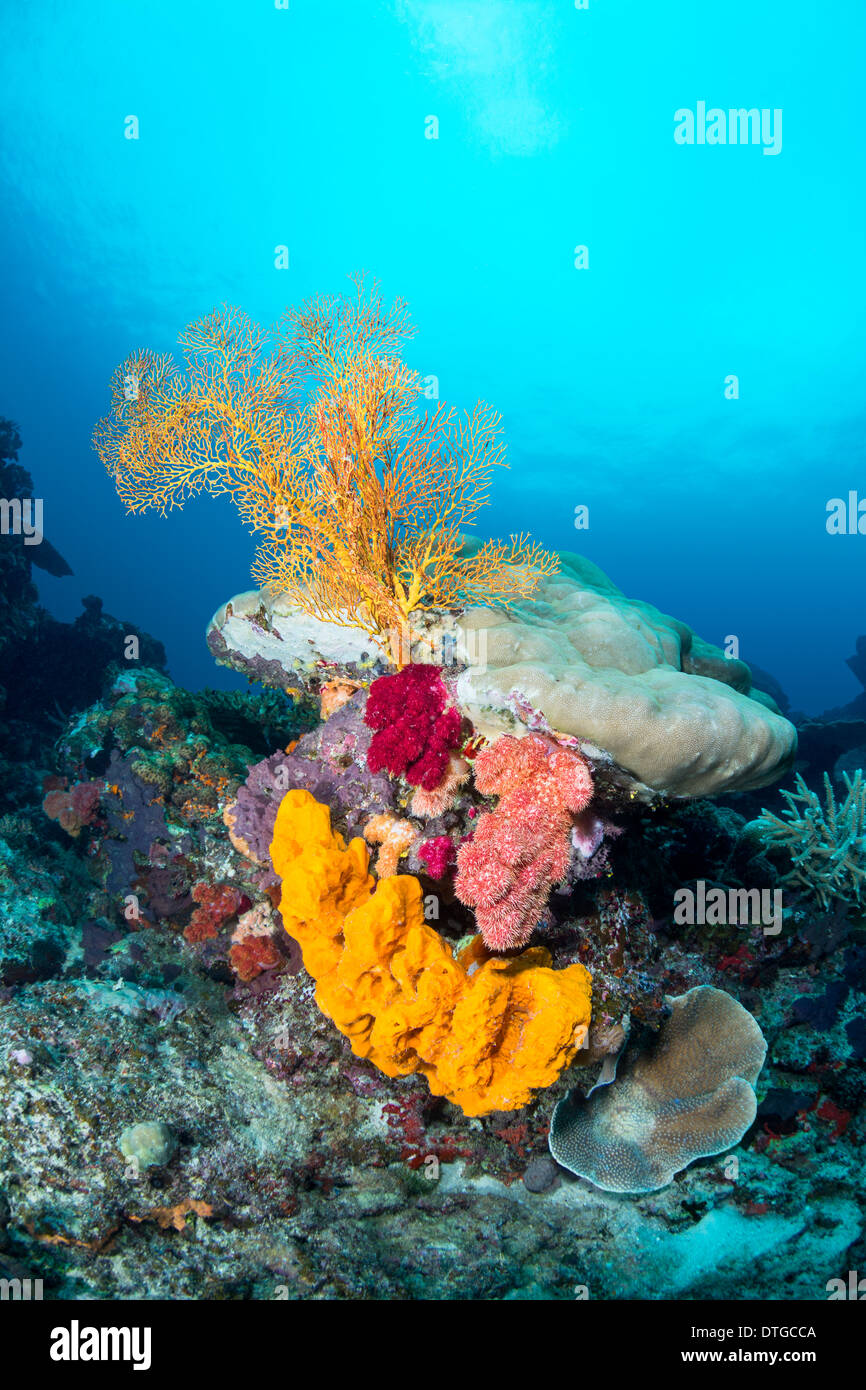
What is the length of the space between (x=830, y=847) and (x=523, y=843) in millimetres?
4389

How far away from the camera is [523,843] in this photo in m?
3.69

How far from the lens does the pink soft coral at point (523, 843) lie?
3.62 metres

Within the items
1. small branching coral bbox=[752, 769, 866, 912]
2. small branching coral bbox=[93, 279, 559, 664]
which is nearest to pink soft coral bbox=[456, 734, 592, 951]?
small branching coral bbox=[93, 279, 559, 664]

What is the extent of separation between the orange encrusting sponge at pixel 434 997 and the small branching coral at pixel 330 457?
2467 millimetres

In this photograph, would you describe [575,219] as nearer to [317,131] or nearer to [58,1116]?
[317,131]

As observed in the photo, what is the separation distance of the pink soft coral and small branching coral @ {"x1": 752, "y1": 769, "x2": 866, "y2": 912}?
12.2 ft

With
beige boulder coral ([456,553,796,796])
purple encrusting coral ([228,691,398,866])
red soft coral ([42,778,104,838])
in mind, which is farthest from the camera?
red soft coral ([42,778,104,838])

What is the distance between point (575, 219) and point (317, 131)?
2171 centimetres

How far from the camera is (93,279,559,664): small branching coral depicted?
16.3 feet

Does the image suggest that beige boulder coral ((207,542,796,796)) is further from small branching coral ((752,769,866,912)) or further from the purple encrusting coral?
small branching coral ((752,769,866,912))

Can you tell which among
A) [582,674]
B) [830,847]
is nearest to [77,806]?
[582,674]

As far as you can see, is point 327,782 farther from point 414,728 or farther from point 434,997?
point 434,997
